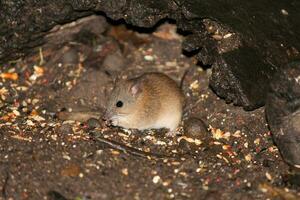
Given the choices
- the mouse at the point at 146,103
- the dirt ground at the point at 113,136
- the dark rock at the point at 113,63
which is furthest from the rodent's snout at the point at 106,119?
the dark rock at the point at 113,63

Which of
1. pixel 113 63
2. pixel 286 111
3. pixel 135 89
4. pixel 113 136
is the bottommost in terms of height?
pixel 113 136

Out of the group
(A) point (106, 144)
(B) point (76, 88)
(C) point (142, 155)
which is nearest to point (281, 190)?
(C) point (142, 155)

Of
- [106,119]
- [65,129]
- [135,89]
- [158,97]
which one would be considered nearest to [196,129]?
[158,97]

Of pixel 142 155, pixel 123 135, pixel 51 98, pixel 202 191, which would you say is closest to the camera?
pixel 202 191

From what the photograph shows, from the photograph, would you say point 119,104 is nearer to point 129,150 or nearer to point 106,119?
point 106,119

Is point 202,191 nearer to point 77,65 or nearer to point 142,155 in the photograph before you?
point 142,155

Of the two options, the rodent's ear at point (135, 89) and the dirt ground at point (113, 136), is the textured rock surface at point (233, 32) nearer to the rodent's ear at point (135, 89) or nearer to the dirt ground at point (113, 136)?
the dirt ground at point (113, 136)
